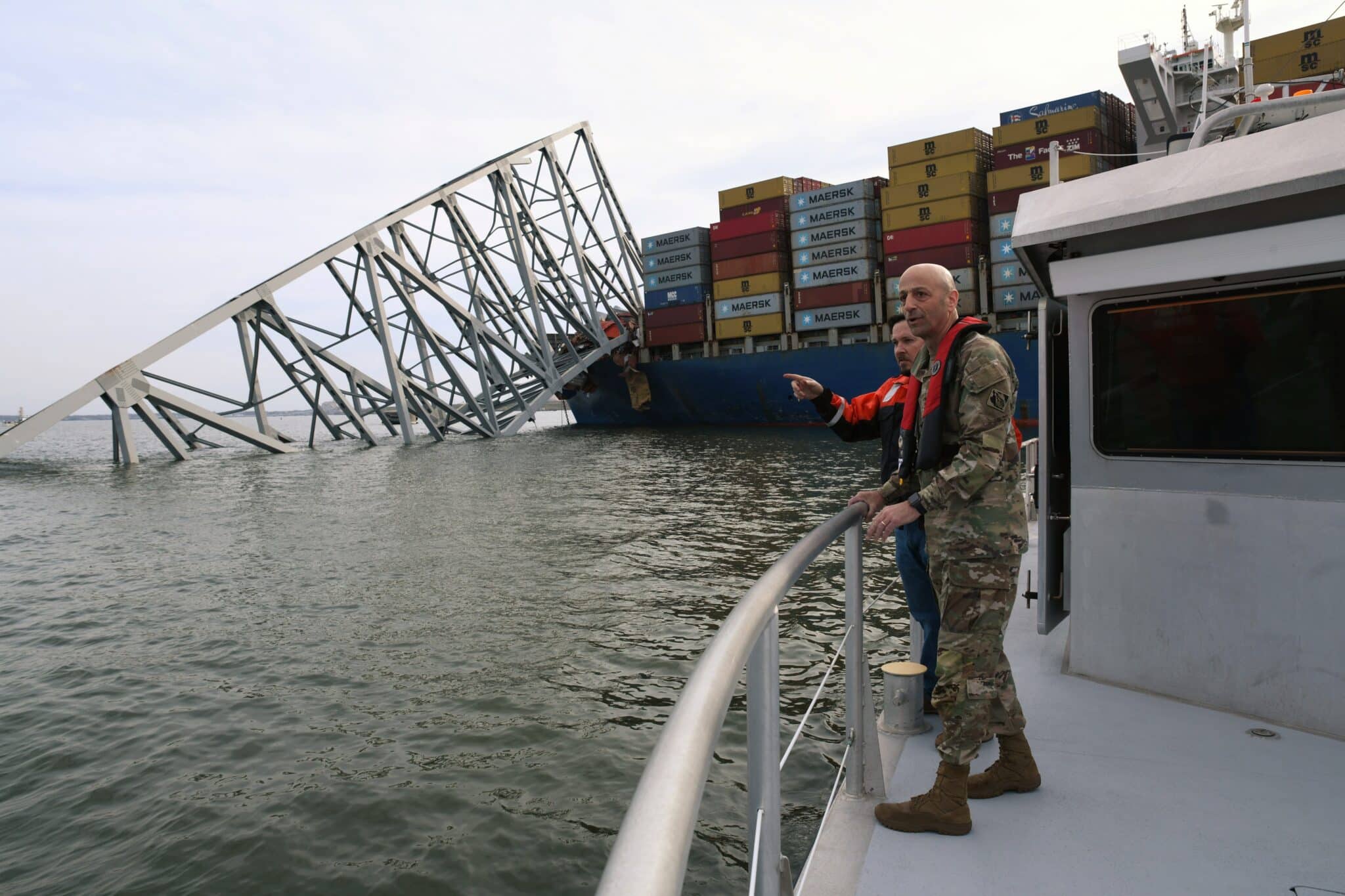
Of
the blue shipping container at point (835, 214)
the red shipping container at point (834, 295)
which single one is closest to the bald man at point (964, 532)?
the red shipping container at point (834, 295)

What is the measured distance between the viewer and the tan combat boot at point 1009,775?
2.95 m

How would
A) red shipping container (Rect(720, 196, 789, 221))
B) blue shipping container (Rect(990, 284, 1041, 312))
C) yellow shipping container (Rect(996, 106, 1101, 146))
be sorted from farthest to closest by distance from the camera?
red shipping container (Rect(720, 196, 789, 221))
blue shipping container (Rect(990, 284, 1041, 312))
yellow shipping container (Rect(996, 106, 1101, 146))

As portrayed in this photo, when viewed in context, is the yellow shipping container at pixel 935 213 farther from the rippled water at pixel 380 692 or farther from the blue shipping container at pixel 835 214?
the rippled water at pixel 380 692

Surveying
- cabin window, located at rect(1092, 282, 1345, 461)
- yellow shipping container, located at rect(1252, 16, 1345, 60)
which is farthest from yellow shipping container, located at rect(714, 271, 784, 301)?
cabin window, located at rect(1092, 282, 1345, 461)

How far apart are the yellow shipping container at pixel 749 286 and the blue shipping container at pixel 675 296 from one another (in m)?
0.71

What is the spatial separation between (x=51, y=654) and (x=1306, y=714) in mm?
9677

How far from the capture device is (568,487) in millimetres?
19953

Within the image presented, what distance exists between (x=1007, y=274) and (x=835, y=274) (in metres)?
7.49

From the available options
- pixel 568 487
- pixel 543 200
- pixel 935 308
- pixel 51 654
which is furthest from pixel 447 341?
pixel 935 308

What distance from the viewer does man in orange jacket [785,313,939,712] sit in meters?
3.52

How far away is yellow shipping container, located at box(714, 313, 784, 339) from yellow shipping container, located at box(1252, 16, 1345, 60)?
19516mm

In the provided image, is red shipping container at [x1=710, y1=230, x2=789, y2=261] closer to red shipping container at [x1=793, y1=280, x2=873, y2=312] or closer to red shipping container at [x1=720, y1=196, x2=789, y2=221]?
red shipping container at [x1=720, y1=196, x2=789, y2=221]

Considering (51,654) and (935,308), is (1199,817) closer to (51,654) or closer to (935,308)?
(935,308)

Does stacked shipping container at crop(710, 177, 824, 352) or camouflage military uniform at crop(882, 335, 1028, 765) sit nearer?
camouflage military uniform at crop(882, 335, 1028, 765)
